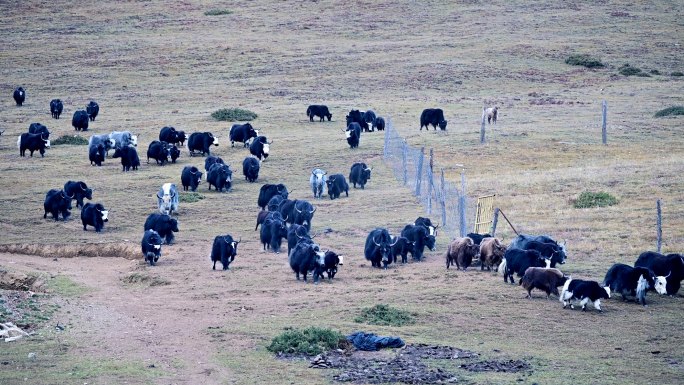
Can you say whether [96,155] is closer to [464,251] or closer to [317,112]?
[317,112]

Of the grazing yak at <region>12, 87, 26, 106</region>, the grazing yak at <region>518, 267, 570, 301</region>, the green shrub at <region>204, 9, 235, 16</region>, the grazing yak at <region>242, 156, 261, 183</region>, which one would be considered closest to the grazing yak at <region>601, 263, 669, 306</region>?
the grazing yak at <region>518, 267, 570, 301</region>

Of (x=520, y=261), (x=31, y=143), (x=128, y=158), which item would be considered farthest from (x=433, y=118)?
(x=520, y=261)

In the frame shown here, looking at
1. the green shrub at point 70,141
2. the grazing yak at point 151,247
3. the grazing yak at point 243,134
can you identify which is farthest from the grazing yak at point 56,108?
the grazing yak at point 151,247

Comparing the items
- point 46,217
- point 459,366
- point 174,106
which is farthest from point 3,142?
point 459,366

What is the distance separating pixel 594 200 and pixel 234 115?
22.6 metres

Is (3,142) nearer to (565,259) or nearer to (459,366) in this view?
(565,259)

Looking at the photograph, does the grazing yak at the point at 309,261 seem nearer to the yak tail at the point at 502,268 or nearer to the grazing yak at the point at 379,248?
the grazing yak at the point at 379,248

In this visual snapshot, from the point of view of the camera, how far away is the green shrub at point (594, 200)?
26891 mm

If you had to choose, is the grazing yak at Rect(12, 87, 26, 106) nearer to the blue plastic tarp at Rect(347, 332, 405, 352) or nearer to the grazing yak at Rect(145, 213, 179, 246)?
the grazing yak at Rect(145, 213, 179, 246)

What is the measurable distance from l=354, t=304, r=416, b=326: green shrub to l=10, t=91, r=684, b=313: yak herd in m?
2.98

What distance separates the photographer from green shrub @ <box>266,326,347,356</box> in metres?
14.1

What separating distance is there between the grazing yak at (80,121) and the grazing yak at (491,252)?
91.0ft

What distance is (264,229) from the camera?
2338 cm

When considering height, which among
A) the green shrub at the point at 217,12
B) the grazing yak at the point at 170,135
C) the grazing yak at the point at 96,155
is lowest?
the grazing yak at the point at 96,155
